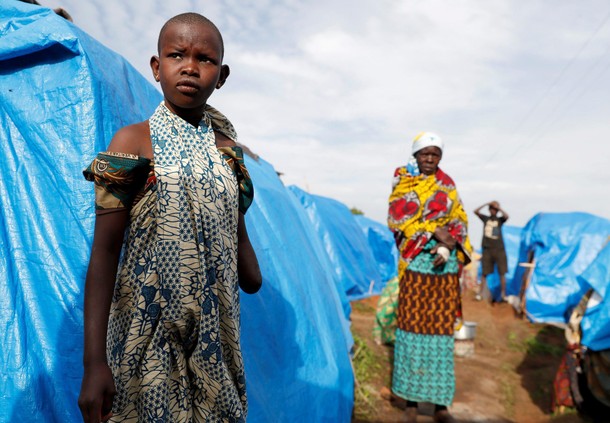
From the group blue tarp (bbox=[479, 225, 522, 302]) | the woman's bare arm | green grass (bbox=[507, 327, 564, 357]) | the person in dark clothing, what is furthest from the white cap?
blue tarp (bbox=[479, 225, 522, 302])

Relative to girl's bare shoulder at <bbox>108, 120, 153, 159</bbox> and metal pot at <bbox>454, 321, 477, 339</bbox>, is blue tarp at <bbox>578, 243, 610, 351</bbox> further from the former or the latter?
girl's bare shoulder at <bbox>108, 120, 153, 159</bbox>

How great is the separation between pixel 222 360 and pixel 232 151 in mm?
542

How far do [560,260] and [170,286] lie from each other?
8.52 m

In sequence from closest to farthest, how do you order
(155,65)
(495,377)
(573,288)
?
(155,65)
(495,377)
(573,288)

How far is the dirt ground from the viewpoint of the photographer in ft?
12.0

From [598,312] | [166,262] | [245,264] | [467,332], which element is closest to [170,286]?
[166,262]

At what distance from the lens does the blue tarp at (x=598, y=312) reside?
3.36m

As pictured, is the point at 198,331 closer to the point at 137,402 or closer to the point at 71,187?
the point at 137,402

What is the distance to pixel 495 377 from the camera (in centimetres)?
470

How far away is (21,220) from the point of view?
1.63m

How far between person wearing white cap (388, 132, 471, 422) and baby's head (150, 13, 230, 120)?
2406 millimetres

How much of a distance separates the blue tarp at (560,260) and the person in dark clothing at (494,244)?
2.41 feet

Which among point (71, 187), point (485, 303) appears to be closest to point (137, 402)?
point (71, 187)

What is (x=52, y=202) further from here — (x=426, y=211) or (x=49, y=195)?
(x=426, y=211)
